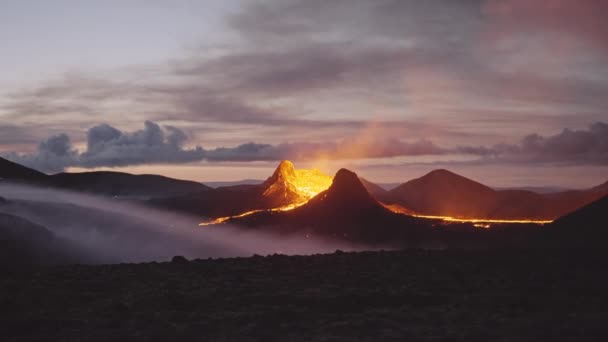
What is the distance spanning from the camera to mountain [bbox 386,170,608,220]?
6588 cm

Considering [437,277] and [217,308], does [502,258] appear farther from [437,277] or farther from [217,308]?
[217,308]

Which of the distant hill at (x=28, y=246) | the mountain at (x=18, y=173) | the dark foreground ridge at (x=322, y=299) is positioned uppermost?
the mountain at (x=18, y=173)

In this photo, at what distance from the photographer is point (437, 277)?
2723cm

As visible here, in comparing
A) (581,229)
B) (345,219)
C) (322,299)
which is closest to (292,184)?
(345,219)

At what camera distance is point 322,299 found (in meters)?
22.6

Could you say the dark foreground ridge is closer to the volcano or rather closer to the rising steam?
the rising steam

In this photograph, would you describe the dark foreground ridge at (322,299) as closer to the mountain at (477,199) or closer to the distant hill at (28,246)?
the distant hill at (28,246)

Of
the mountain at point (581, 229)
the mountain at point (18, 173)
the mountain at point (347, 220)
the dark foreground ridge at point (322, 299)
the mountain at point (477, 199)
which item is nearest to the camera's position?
the dark foreground ridge at point (322, 299)

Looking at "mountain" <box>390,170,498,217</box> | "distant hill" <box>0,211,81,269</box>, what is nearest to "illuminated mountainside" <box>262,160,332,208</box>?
"mountain" <box>390,170,498,217</box>

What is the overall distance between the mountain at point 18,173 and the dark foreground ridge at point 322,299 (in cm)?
14982

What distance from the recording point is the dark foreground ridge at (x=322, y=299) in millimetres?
17734

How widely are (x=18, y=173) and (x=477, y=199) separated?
139540 millimetres

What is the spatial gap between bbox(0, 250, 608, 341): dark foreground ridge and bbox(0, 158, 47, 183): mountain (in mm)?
149821

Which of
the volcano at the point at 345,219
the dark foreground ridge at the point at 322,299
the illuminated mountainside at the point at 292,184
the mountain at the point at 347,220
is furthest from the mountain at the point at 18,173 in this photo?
the dark foreground ridge at the point at 322,299
